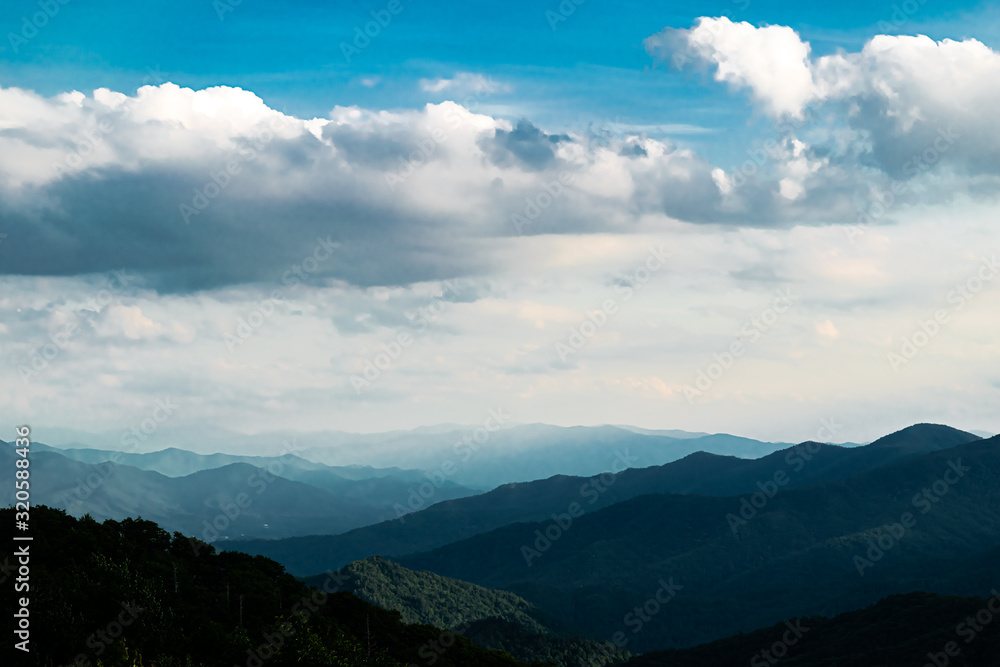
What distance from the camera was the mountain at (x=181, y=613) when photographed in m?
67.6

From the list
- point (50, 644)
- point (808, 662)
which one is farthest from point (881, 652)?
point (50, 644)

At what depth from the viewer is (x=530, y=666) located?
122062 millimetres

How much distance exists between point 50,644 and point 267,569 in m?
58.6

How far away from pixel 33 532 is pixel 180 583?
17.3 metres

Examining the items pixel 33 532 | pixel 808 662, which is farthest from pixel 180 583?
pixel 808 662

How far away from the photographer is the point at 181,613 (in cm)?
8375

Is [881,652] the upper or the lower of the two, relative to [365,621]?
lower

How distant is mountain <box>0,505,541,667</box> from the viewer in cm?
6756

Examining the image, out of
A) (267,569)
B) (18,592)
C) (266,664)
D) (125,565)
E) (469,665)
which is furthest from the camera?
(267,569)

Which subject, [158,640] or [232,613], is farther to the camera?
[232,613]

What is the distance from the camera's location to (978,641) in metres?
186

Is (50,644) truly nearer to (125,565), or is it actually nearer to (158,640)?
(158,640)

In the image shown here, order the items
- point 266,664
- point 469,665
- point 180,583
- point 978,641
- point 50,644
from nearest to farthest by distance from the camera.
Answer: point 50,644, point 266,664, point 180,583, point 469,665, point 978,641

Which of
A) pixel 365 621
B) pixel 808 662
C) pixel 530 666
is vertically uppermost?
pixel 365 621
